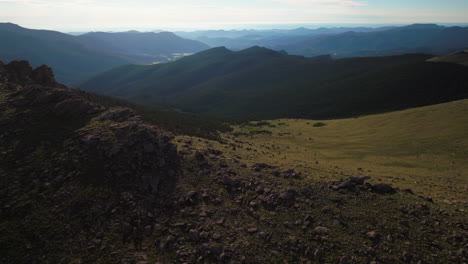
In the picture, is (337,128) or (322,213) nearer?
(322,213)

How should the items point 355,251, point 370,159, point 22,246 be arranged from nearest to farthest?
point 355,251
point 22,246
point 370,159

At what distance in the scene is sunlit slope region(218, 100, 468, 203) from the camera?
25609 millimetres

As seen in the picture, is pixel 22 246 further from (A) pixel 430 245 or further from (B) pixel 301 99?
(B) pixel 301 99

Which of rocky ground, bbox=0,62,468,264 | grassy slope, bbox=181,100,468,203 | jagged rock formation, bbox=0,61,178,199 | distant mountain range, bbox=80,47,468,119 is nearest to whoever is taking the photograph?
rocky ground, bbox=0,62,468,264

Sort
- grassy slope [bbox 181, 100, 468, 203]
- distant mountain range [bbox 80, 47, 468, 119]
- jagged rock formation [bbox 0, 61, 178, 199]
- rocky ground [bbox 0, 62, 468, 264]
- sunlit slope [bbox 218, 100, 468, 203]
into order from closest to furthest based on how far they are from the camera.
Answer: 1. rocky ground [bbox 0, 62, 468, 264]
2. jagged rock formation [bbox 0, 61, 178, 199]
3. grassy slope [bbox 181, 100, 468, 203]
4. sunlit slope [bbox 218, 100, 468, 203]
5. distant mountain range [bbox 80, 47, 468, 119]

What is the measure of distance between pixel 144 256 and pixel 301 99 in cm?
13451

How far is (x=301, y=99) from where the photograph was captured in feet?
457

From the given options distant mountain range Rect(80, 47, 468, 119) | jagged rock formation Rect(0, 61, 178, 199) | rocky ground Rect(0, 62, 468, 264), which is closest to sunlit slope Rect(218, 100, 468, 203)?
rocky ground Rect(0, 62, 468, 264)

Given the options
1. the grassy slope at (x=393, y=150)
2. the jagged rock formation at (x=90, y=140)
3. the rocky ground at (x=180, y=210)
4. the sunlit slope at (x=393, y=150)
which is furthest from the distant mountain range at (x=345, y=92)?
the jagged rock formation at (x=90, y=140)

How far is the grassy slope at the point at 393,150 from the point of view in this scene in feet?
83.2

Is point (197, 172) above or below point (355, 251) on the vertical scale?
above

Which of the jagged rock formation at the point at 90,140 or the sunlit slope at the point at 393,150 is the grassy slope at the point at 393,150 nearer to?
the sunlit slope at the point at 393,150

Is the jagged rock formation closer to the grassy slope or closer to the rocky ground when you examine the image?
the rocky ground

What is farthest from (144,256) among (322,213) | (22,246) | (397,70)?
(397,70)
